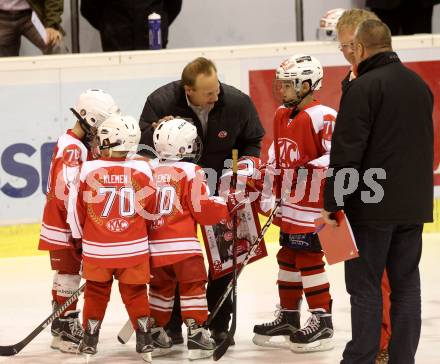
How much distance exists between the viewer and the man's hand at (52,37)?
23.2 feet

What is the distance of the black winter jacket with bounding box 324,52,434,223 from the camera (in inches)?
156

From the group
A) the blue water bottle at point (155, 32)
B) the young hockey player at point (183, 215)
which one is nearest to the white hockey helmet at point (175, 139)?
the young hockey player at point (183, 215)

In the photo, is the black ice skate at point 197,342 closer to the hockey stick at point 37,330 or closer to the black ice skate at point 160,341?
the black ice skate at point 160,341

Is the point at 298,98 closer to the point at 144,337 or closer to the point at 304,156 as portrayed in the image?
the point at 304,156

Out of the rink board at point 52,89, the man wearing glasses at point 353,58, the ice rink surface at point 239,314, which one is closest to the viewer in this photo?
the man wearing glasses at point 353,58

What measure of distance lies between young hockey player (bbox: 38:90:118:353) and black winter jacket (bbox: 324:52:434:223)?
4.08ft

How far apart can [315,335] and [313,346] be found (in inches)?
1.9

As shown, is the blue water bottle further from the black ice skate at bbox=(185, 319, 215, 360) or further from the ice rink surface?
the black ice skate at bbox=(185, 319, 215, 360)

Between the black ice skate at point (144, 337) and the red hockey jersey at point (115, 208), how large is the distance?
0.25 m

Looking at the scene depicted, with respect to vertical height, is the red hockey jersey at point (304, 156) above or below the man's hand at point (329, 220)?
above

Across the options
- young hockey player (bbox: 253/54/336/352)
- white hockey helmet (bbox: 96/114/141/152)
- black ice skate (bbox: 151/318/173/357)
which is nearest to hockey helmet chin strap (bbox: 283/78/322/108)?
young hockey player (bbox: 253/54/336/352)

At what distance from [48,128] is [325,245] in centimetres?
300

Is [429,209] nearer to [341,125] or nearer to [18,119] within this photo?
[341,125]

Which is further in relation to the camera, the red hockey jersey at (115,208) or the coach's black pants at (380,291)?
the red hockey jersey at (115,208)
